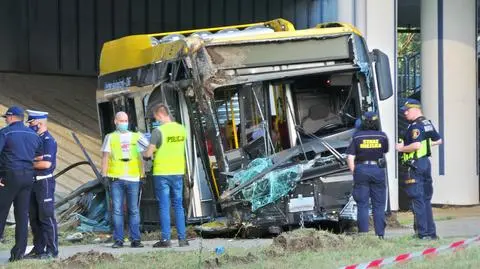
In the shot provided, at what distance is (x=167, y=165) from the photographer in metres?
9.34

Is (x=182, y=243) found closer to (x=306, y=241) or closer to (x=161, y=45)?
(x=306, y=241)

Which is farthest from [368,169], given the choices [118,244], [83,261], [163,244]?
[83,261]

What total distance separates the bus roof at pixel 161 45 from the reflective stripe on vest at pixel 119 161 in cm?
133

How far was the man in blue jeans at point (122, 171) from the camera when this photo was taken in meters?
9.36

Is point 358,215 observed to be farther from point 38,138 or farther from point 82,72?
point 82,72

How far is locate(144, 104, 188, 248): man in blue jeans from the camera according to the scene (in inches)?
365

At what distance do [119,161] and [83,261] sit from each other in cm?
208

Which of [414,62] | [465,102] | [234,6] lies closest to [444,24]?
[465,102]

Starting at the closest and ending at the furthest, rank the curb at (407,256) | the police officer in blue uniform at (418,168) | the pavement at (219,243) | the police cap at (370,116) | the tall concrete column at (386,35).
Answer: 1. the curb at (407,256)
2. the pavement at (219,243)
3. the police officer in blue uniform at (418,168)
4. the police cap at (370,116)
5. the tall concrete column at (386,35)

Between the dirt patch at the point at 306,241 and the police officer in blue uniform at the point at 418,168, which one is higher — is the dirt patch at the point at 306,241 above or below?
below

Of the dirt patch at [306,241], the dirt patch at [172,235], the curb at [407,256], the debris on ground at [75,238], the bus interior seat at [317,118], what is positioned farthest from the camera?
the debris on ground at [75,238]

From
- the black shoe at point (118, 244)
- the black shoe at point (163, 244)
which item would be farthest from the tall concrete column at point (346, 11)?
the black shoe at point (118, 244)

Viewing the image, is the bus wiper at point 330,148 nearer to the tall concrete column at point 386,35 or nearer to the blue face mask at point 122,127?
the blue face mask at point 122,127

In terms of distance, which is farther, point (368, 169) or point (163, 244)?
point (163, 244)
